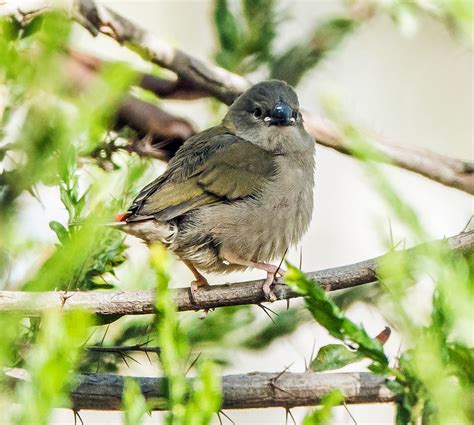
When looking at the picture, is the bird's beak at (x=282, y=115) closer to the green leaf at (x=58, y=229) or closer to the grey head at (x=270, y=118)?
the grey head at (x=270, y=118)

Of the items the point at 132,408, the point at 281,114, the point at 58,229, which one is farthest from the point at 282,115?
the point at 132,408

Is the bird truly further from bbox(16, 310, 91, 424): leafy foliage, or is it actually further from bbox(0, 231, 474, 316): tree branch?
bbox(16, 310, 91, 424): leafy foliage

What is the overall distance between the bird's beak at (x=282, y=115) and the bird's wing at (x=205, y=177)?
23 centimetres

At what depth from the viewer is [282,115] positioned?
4309mm

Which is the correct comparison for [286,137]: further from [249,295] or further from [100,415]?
[100,415]

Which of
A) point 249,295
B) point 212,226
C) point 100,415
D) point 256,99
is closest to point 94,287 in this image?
point 249,295

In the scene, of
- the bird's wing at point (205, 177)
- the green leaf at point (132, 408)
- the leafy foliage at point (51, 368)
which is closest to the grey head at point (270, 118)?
the bird's wing at point (205, 177)

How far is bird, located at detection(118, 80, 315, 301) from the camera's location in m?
3.69

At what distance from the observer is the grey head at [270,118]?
4191 mm

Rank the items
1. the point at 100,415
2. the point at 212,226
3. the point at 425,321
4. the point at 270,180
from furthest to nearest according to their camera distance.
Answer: the point at 100,415 < the point at 270,180 < the point at 212,226 < the point at 425,321

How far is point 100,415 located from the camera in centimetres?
638

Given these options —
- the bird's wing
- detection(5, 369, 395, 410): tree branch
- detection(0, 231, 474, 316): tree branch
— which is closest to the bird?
the bird's wing

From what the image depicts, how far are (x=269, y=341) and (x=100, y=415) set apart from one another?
3593 millimetres

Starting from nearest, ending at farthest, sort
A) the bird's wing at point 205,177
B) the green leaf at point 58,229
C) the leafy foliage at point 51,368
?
1. the leafy foliage at point 51,368
2. the green leaf at point 58,229
3. the bird's wing at point 205,177
